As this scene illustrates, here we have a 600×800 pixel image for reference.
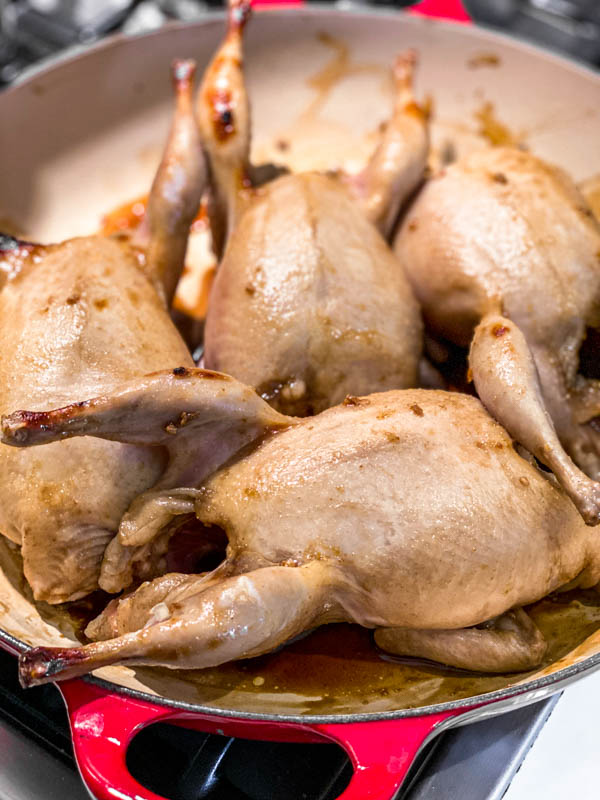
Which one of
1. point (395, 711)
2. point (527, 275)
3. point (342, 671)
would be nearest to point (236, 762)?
point (342, 671)

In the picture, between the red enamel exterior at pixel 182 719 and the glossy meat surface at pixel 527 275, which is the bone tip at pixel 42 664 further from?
the glossy meat surface at pixel 527 275

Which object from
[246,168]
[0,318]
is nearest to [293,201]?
[246,168]

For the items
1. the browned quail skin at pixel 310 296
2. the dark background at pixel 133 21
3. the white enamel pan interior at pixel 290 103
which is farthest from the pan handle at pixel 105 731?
the dark background at pixel 133 21

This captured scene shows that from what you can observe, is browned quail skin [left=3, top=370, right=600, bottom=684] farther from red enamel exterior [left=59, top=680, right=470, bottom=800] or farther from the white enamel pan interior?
the white enamel pan interior

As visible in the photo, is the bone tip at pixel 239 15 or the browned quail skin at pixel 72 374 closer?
the browned quail skin at pixel 72 374

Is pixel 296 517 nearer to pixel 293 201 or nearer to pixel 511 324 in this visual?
pixel 511 324

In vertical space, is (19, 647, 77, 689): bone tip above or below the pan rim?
above

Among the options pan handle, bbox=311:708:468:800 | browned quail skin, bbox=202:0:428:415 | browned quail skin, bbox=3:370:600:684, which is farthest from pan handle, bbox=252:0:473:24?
pan handle, bbox=311:708:468:800

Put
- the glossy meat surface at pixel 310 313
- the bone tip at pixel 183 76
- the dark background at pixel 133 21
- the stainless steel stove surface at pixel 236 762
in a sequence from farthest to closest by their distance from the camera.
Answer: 1. the dark background at pixel 133 21
2. the bone tip at pixel 183 76
3. the glossy meat surface at pixel 310 313
4. the stainless steel stove surface at pixel 236 762

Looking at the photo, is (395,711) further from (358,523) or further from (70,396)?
(70,396)
